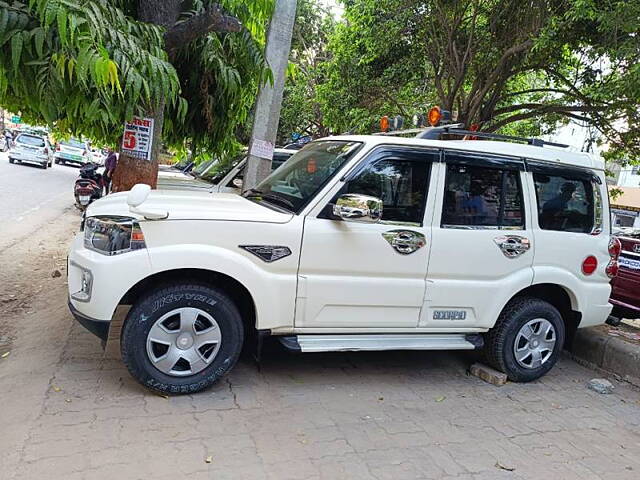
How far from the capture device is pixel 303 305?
3.71m

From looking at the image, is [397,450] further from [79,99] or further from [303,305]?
[79,99]

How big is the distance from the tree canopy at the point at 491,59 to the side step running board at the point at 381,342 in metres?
4.03

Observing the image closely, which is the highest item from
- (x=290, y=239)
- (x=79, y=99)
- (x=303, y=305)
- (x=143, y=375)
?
(x=79, y=99)

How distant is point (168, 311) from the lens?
344 centimetres

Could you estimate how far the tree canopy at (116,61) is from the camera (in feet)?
11.2

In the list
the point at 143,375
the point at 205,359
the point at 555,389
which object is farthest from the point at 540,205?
the point at 143,375

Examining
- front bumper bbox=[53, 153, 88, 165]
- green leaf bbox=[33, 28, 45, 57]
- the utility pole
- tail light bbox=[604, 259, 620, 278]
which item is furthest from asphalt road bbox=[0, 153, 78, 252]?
tail light bbox=[604, 259, 620, 278]

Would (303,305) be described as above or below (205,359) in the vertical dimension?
above

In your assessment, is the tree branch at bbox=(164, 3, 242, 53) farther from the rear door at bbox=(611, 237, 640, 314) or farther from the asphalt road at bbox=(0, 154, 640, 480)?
the rear door at bbox=(611, 237, 640, 314)

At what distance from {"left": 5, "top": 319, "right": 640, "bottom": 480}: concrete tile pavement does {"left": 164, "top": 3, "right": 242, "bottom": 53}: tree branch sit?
9.11 ft

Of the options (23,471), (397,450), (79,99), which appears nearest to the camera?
(23,471)

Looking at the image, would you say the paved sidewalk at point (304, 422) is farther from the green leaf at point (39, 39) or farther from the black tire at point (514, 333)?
the green leaf at point (39, 39)

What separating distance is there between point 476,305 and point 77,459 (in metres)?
2.99

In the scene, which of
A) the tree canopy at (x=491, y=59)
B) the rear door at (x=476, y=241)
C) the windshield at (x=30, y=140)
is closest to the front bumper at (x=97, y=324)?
the rear door at (x=476, y=241)
